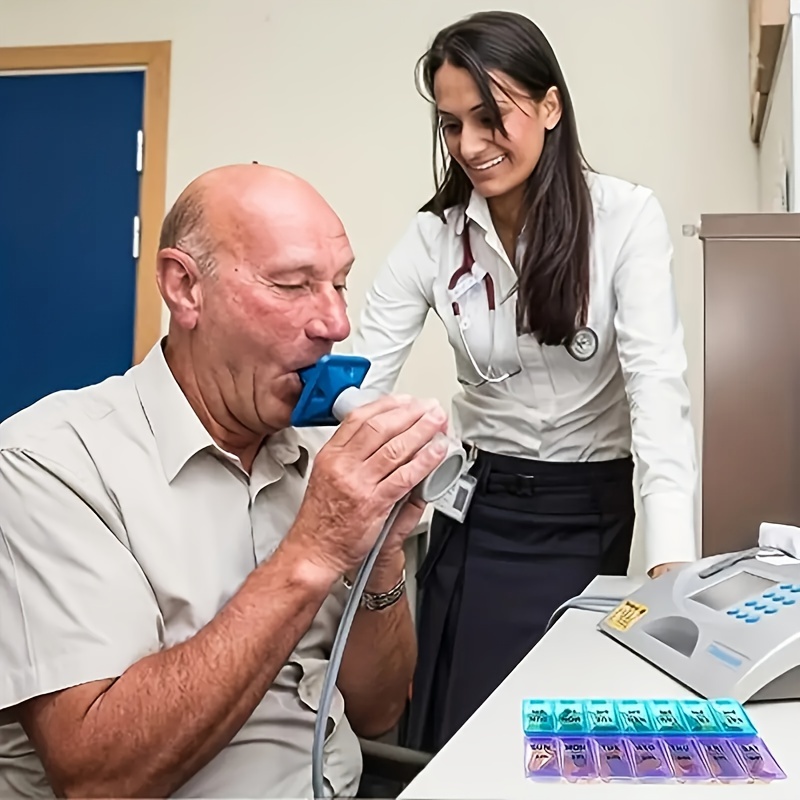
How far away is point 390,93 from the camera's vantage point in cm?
258

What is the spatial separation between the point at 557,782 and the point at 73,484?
0.51 metres

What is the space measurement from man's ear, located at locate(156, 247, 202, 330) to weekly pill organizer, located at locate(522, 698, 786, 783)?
53 centimetres

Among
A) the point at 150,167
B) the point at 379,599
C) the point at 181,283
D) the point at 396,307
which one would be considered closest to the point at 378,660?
the point at 379,599

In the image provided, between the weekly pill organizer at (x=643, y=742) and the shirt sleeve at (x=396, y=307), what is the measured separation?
94 centimetres

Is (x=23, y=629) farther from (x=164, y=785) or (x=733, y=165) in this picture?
(x=733, y=165)

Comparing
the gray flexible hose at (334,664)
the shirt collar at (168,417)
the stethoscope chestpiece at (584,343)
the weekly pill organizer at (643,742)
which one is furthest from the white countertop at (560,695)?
the stethoscope chestpiece at (584,343)

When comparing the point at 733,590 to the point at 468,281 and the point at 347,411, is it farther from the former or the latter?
the point at 468,281

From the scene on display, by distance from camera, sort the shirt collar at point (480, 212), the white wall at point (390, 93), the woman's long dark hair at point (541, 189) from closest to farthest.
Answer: the woman's long dark hair at point (541, 189) → the shirt collar at point (480, 212) → the white wall at point (390, 93)

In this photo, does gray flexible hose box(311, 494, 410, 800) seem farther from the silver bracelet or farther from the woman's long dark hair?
the woman's long dark hair

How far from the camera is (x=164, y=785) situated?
2.60 feet

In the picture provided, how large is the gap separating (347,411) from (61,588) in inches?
11.5

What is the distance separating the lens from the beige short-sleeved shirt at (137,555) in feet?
2.64

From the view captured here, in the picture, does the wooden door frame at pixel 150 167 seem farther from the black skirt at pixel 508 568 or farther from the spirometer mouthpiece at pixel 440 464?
the spirometer mouthpiece at pixel 440 464

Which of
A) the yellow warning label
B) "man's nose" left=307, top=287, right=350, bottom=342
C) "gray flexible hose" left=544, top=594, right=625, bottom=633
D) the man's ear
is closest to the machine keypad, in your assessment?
the yellow warning label
